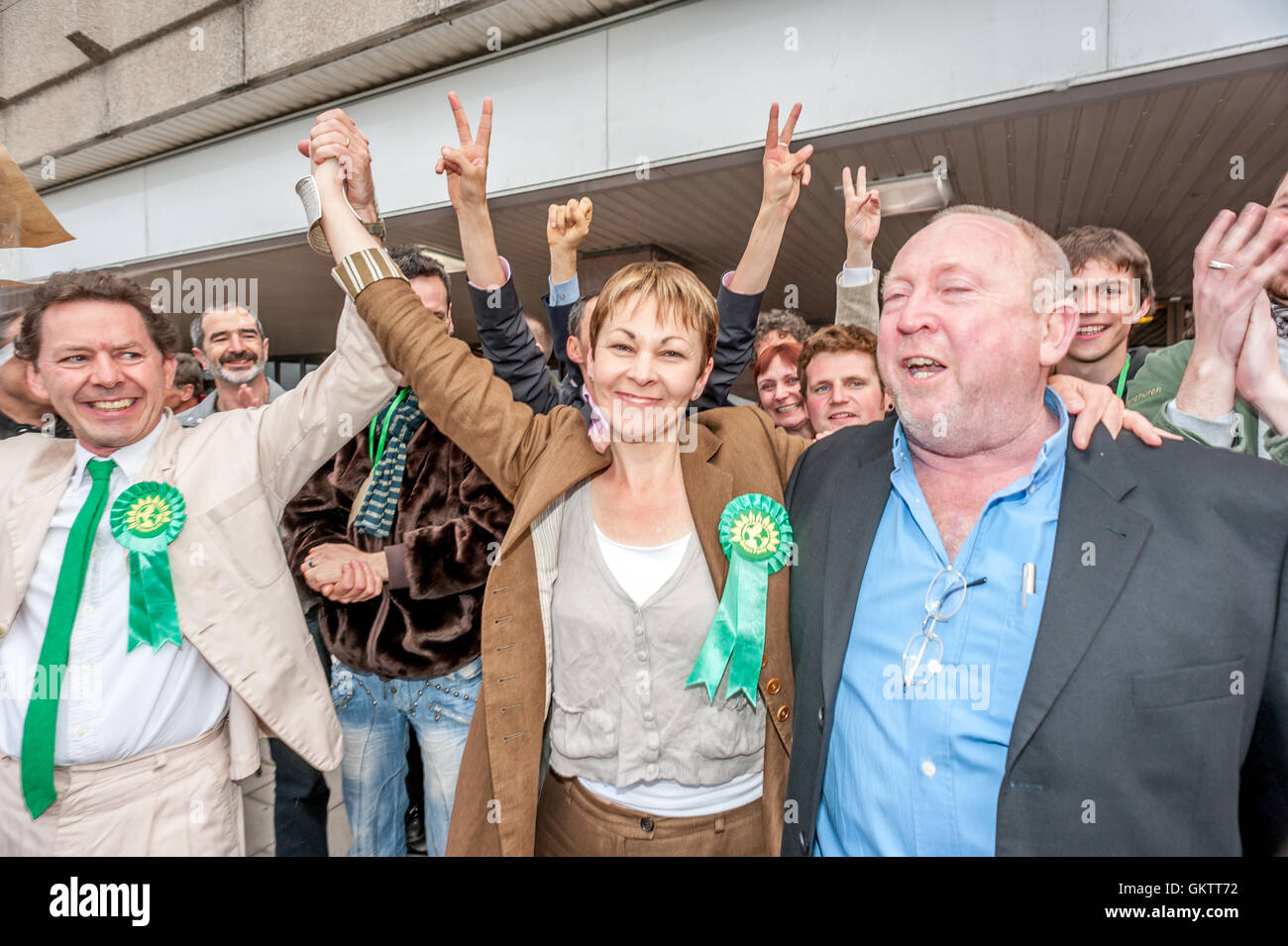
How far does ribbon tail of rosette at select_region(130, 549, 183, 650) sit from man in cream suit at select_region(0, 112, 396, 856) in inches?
0.4

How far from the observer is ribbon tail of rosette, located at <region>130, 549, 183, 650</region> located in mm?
1708

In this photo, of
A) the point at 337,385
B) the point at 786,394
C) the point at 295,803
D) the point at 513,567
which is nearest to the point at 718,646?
the point at 513,567

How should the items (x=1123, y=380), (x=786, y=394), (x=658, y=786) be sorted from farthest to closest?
1. (x=786, y=394)
2. (x=1123, y=380)
3. (x=658, y=786)

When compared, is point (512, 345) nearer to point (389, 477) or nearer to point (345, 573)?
point (389, 477)

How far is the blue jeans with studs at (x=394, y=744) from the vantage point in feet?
7.41

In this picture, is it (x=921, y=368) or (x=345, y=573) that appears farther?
(x=345, y=573)

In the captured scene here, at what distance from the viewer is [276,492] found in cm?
193

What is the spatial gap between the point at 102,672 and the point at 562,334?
1.78 meters

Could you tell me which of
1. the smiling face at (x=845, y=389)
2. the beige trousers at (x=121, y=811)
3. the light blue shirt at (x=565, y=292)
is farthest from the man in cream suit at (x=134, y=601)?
the smiling face at (x=845, y=389)

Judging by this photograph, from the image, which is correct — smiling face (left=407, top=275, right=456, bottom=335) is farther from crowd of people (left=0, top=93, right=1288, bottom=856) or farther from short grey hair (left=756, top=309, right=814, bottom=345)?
short grey hair (left=756, top=309, right=814, bottom=345)

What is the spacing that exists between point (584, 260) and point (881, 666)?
769 cm

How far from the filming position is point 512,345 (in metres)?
2.31

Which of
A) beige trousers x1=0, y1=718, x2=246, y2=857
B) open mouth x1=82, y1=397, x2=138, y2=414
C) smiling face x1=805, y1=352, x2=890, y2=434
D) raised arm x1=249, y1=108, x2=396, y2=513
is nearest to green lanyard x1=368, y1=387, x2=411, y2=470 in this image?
raised arm x1=249, y1=108, x2=396, y2=513
